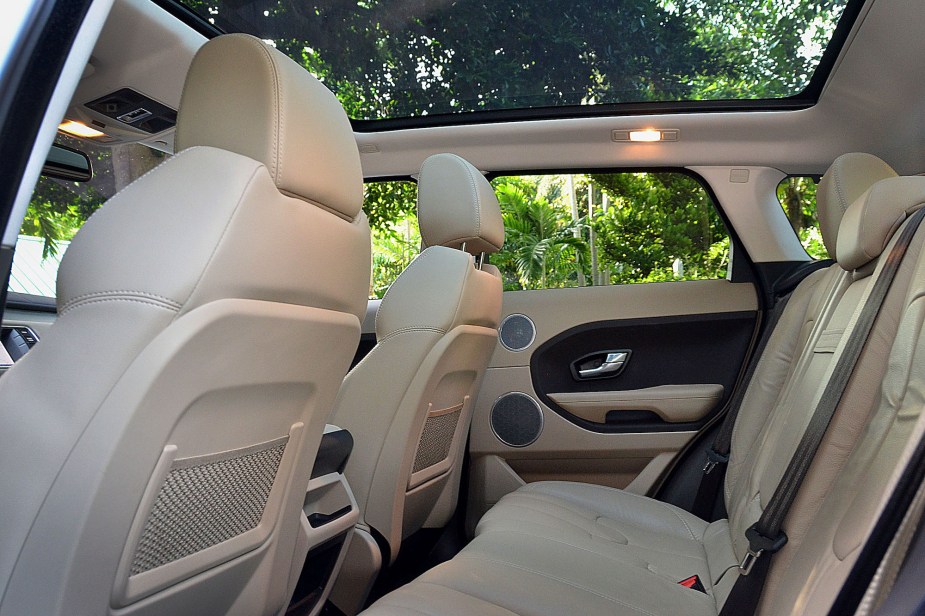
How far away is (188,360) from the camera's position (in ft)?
3.31

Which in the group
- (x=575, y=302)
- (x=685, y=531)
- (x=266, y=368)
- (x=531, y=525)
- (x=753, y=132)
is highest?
(x=753, y=132)

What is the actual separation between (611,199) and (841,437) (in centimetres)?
250

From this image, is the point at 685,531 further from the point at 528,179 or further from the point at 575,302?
the point at 528,179

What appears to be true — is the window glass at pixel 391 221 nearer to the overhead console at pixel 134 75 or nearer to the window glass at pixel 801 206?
the overhead console at pixel 134 75

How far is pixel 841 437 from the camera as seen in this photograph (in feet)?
4.46

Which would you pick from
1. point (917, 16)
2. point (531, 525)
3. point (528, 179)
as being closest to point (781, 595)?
point (531, 525)

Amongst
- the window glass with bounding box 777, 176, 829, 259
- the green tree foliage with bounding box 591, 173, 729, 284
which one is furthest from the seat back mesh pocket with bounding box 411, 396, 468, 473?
the window glass with bounding box 777, 176, 829, 259

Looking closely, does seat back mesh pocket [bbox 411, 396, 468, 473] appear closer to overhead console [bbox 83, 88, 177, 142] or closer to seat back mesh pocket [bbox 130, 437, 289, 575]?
seat back mesh pocket [bbox 130, 437, 289, 575]

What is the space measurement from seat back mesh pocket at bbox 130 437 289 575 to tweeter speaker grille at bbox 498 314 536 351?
1894 mm

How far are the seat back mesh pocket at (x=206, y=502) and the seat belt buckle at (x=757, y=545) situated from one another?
83 centimetres

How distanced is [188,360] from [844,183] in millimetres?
1759

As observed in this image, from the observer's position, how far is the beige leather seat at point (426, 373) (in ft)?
6.75

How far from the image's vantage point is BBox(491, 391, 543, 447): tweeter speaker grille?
122 inches

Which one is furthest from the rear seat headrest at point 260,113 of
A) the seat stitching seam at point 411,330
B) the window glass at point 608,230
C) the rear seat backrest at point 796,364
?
the window glass at point 608,230
